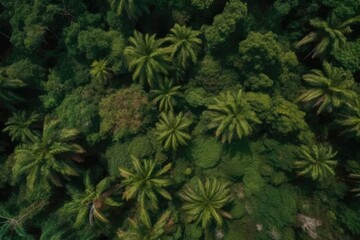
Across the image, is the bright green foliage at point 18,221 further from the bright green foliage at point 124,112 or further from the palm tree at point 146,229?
the bright green foliage at point 124,112

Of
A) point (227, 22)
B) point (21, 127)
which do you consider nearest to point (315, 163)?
point (227, 22)

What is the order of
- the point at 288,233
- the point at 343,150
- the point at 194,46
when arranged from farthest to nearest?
the point at 343,150
the point at 194,46
the point at 288,233

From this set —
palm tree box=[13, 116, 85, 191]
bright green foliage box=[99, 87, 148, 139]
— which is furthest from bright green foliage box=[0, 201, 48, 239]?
bright green foliage box=[99, 87, 148, 139]

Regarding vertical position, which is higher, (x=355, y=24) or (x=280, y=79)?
(x=355, y=24)

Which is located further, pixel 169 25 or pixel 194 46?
pixel 169 25

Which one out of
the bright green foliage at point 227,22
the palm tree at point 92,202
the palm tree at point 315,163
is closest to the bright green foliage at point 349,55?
the palm tree at point 315,163

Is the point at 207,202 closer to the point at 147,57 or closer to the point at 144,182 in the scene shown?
the point at 144,182

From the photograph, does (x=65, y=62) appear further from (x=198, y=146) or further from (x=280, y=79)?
(x=280, y=79)

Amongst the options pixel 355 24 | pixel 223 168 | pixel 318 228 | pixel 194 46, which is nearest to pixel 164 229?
pixel 223 168
